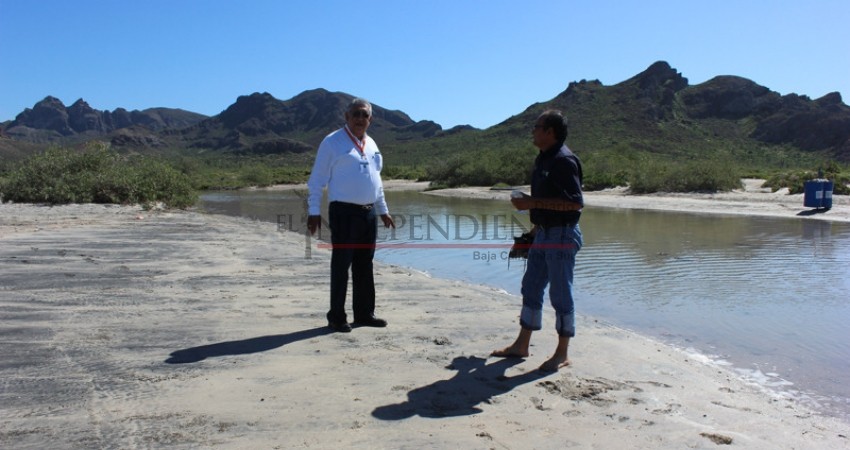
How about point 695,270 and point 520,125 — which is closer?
point 695,270

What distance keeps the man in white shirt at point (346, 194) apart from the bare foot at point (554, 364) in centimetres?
161

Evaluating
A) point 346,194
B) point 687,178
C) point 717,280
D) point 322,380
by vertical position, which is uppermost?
point 687,178

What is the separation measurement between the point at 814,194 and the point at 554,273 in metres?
18.3

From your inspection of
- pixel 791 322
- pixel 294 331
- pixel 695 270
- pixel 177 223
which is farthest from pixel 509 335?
pixel 177 223

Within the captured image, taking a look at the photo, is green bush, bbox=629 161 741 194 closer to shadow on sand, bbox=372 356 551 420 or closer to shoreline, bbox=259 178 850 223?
shoreline, bbox=259 178 850 223

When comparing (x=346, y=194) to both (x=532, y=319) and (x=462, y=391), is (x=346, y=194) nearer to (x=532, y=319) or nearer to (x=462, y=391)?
(x=532, y=319)

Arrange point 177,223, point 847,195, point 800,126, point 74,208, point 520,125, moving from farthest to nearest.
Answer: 1. point 520,125
2. point 800,126
3. point 847,195
4. point 74,208
5. point 177,223

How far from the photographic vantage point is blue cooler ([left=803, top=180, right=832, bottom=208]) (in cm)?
1869

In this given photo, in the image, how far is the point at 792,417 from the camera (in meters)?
3.63

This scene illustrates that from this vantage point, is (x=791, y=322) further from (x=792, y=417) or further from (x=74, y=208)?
(x=74, y=208)

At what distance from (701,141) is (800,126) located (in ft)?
51.6

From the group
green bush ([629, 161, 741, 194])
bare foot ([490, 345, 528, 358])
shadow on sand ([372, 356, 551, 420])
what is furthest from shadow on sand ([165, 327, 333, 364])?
green bush ([629, 161, 741, 194])

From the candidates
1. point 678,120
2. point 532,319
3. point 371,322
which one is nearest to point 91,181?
point 371,322

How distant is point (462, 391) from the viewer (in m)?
3.66
